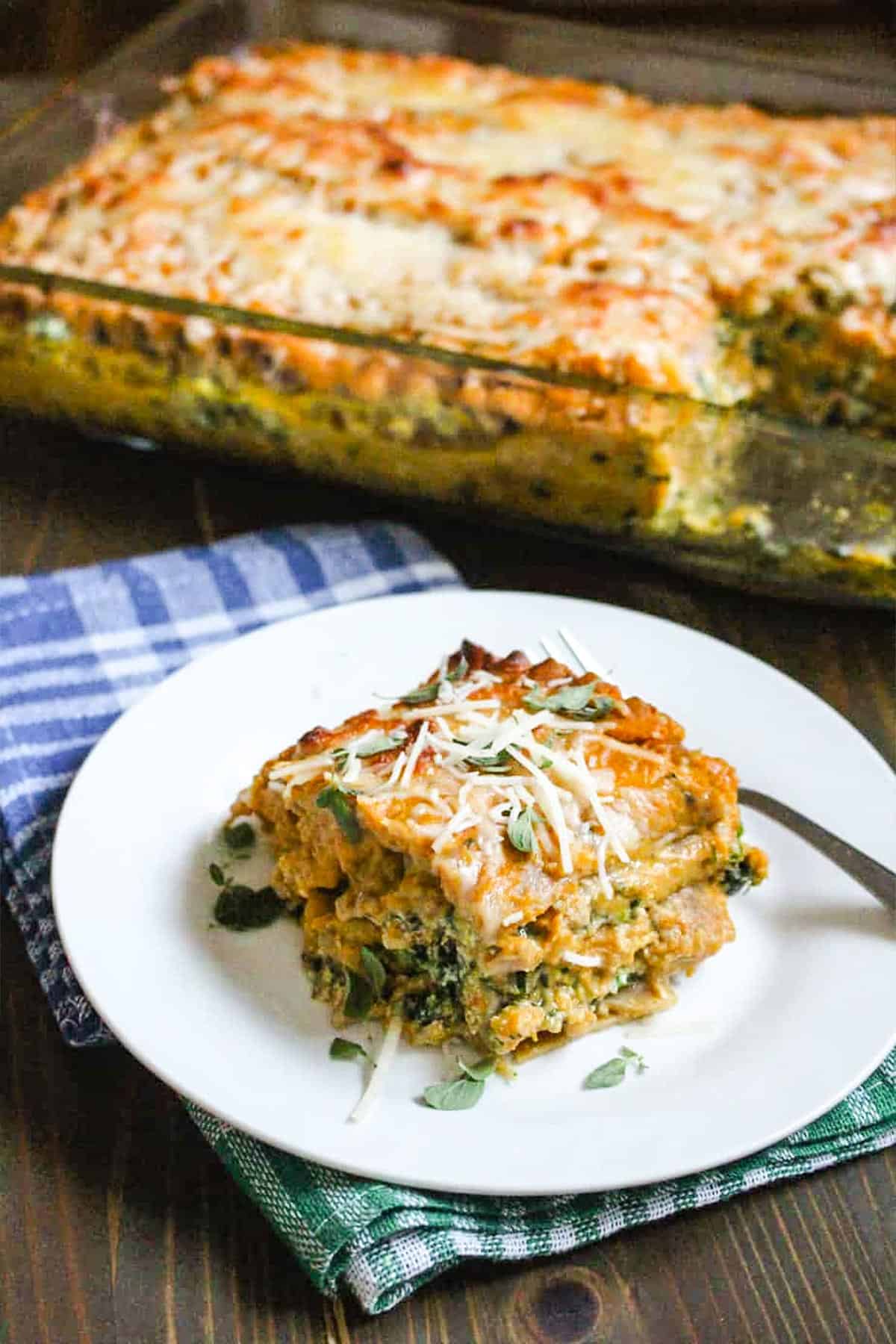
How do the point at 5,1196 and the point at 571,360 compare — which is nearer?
the point at 5,1196

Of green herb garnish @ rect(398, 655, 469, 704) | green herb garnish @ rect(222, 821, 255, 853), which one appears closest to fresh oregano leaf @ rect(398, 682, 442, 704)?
green herb garnish @ rect(398, 655, 469, 704)

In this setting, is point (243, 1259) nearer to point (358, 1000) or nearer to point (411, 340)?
point (358, 1000)

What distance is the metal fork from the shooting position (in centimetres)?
189

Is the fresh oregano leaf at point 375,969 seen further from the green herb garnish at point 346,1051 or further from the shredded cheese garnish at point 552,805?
the shredded cheese garnish at point 552,805

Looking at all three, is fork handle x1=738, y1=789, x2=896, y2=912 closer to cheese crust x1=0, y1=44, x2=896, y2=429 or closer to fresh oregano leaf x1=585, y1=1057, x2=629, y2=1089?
fresh oregano leaf x1=585, y1=1057, x2=629, y2=1089

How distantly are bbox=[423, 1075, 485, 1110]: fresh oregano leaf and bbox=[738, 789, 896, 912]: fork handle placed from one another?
53 centimetres

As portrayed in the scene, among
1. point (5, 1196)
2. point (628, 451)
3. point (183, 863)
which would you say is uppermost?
point (628, 451)

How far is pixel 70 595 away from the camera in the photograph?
2.55 m

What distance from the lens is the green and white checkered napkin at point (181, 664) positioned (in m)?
1.58

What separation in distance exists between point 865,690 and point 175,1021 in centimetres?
130

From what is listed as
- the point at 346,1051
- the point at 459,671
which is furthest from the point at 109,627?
the point at 346,1051

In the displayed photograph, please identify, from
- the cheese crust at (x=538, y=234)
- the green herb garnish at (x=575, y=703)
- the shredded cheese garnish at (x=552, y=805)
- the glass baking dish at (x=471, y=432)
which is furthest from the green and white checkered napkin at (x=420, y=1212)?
the cheese crust at (x=538, y=234)

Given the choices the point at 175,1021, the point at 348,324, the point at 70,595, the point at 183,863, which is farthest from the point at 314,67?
the point at 175,1021

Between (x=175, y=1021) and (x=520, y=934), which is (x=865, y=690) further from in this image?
(x=175, y=1021)
